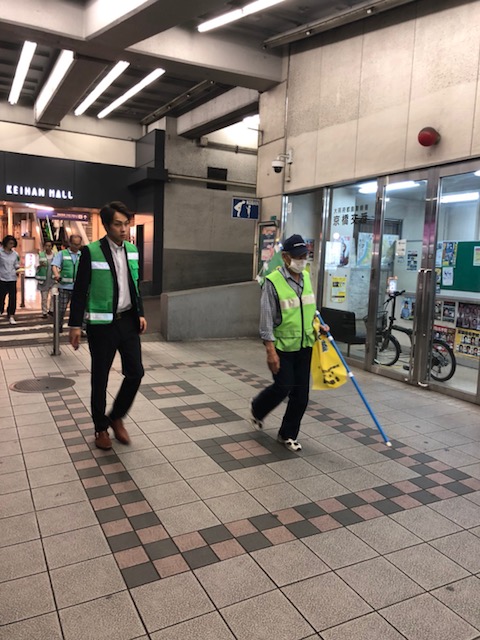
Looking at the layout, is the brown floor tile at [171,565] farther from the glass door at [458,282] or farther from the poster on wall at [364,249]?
the poster on wall at [364,249]

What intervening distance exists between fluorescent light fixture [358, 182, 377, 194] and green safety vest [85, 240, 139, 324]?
459 centimetres

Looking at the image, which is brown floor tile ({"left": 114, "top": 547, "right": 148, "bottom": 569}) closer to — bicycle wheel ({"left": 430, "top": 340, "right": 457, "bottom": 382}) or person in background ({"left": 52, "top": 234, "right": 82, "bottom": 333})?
bicycle wheel ({"left": 430, "top": 340, "right": 457, "bottom": 382})

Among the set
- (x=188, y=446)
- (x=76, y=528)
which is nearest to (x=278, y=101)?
(x=188, y=446)

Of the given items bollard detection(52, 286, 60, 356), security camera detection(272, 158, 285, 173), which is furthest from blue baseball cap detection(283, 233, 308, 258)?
security camera detection(272, 158, 285, 173)

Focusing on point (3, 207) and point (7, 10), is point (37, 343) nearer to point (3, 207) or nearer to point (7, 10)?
point (7, 10)

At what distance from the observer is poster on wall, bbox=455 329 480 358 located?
19.4 ft

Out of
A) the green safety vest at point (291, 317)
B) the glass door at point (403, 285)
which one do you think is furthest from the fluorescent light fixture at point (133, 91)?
the green safety vest at point (291, 317)

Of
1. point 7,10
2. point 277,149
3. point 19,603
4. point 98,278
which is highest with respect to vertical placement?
point 7,10

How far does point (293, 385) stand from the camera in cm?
408

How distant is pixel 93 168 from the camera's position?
1459cm

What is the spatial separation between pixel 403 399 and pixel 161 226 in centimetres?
970

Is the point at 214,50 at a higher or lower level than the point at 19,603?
higher

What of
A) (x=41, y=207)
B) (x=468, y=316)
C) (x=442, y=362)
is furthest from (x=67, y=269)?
(x=41, y=207)

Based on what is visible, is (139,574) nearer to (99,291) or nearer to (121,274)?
(99,291)
